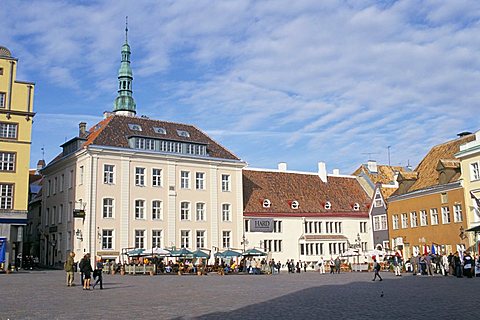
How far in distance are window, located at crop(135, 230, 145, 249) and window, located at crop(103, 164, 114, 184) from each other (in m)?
5.13

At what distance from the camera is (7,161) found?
45.2m

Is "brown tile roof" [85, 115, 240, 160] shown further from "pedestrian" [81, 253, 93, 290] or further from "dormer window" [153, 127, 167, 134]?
"pedestrian" [81, 253, 93, 290]

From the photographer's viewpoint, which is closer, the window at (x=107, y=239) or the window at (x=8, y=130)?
the window at (x=8, y=130)

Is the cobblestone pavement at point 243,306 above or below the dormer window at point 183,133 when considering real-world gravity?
below

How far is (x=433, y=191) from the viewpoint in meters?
48.5

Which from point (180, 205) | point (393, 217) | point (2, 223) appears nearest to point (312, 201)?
point (393, 217)

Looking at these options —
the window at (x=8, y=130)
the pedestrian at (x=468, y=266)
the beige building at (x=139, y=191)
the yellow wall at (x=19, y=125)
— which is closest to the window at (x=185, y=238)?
the beige building at (x=139, y=191)

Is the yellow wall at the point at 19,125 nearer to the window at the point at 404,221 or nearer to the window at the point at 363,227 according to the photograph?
the window at the point at 404,221

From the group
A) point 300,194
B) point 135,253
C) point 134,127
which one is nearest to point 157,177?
point 134,127

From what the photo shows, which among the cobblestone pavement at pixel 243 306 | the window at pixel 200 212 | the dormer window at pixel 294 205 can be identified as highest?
the dormer window at pixel 294 205

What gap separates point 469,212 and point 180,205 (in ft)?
83.0

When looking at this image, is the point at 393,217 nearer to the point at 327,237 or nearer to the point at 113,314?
the point at 327,237

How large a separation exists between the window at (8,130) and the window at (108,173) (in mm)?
8215

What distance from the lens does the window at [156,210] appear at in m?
52.7
